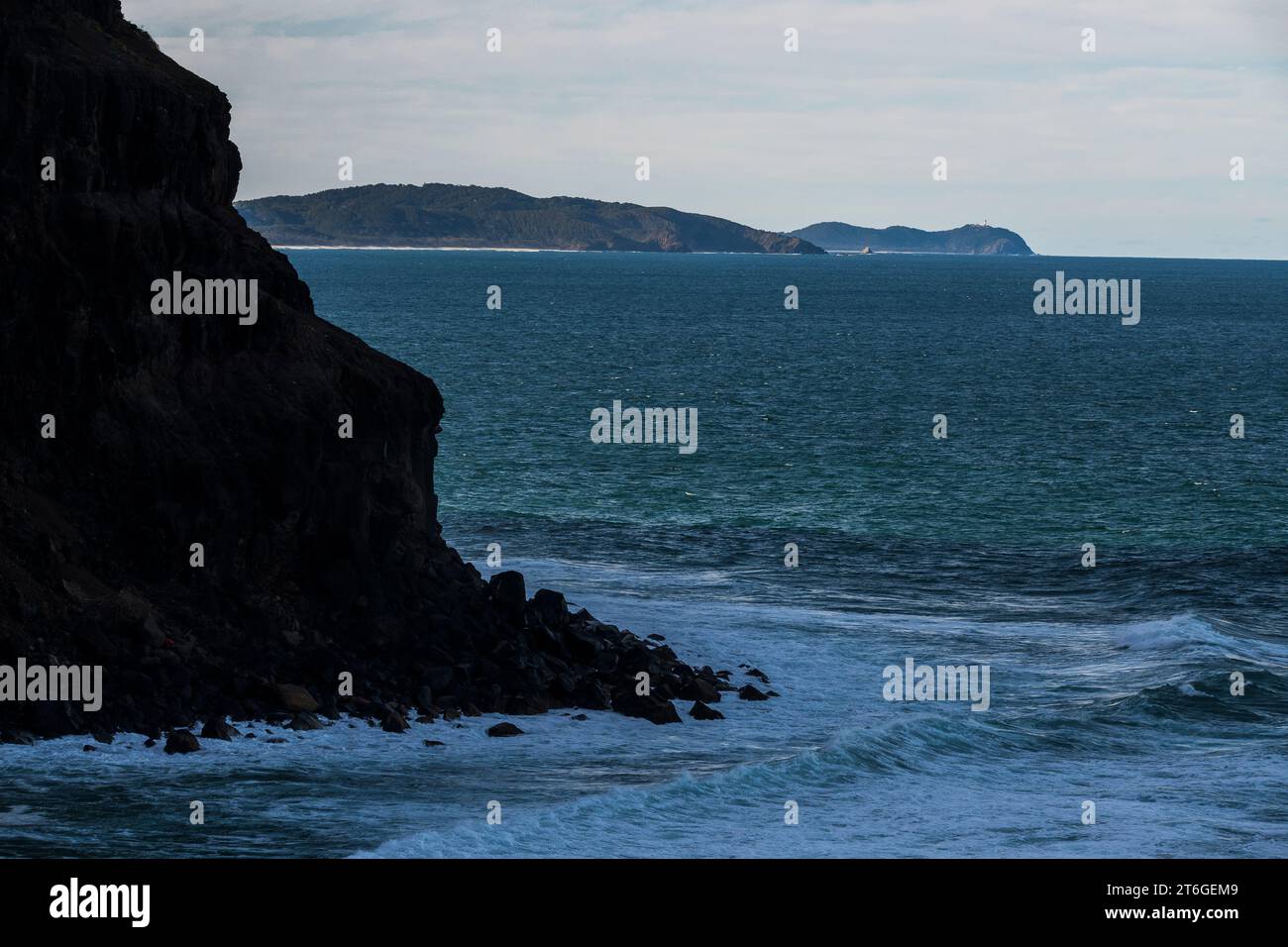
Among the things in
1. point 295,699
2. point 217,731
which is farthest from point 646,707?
point 217,731

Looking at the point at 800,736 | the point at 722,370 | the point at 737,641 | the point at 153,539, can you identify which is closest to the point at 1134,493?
the point at 737,641

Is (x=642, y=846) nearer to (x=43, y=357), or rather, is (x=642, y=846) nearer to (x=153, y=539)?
(x=153, y=539)

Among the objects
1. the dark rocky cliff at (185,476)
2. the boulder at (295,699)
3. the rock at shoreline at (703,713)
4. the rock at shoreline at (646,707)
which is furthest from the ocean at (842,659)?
the dark rocky cliff at (185,476)

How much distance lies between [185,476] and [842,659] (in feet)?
58.8

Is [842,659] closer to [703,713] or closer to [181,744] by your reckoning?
[703,713]

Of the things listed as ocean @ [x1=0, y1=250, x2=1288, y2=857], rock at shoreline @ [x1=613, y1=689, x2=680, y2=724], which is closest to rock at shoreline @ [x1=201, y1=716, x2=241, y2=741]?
ocean @ [x1=0, y1=250, x2=1288, y2=857]

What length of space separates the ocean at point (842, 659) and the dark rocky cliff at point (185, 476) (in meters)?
2.21

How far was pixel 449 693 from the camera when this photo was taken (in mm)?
38969

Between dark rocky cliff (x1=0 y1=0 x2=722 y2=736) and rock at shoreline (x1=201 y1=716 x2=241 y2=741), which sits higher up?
dark rocky cliff (x1=0 y1=0 x2=722 y2=736)

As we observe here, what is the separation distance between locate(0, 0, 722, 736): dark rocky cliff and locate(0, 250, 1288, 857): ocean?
7.26ft

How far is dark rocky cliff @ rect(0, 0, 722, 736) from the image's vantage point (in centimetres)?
3769

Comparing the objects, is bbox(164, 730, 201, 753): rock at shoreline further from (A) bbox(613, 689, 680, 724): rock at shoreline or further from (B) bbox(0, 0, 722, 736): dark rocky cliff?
(A) bbox(613, 689, 680, 724): rock at shoreline

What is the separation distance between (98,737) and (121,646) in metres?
2.96

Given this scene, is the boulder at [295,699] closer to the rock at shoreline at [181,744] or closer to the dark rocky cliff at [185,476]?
the dark rocky cliff at [185,476]
